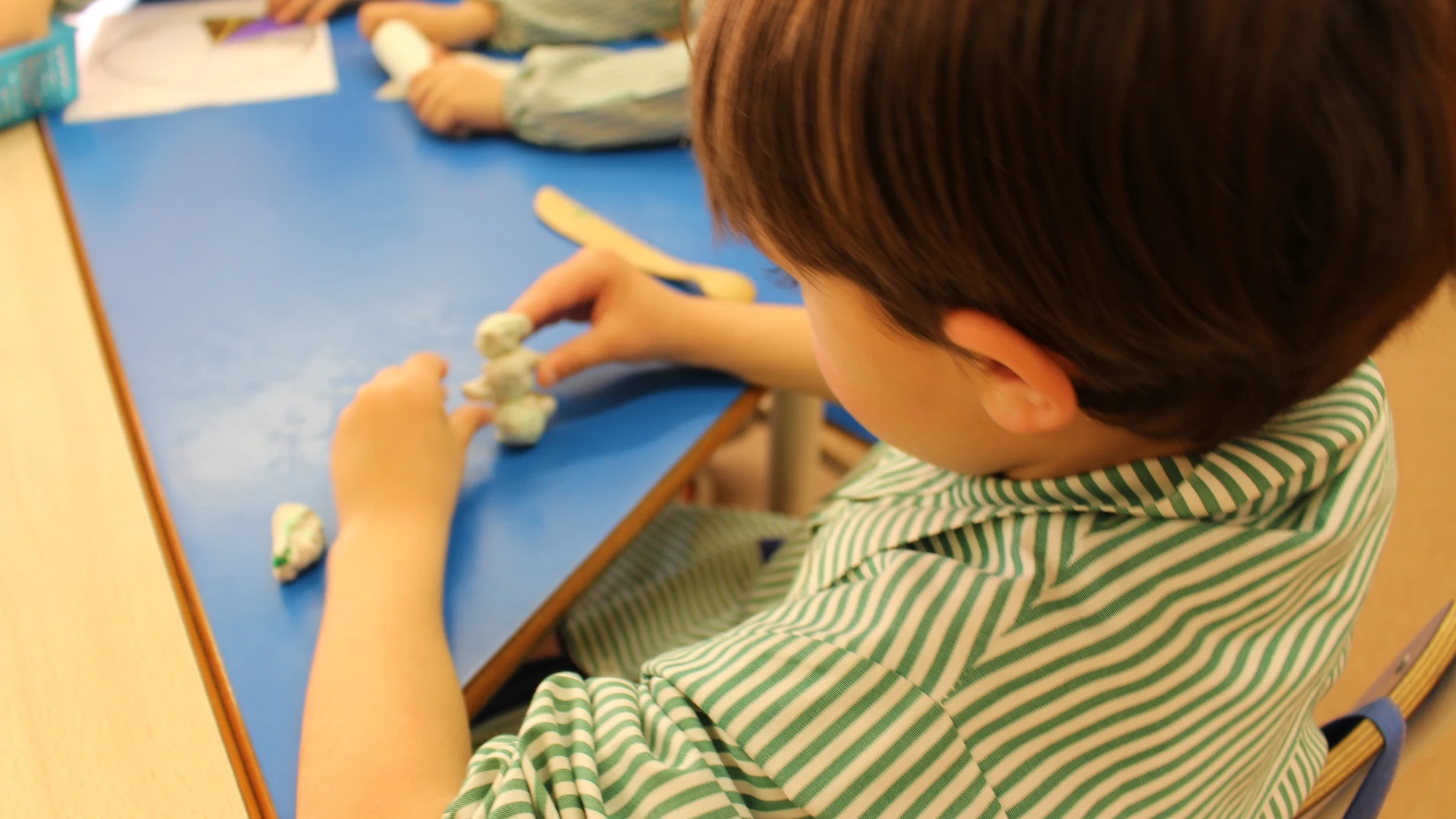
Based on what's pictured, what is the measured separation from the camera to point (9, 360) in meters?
0.61

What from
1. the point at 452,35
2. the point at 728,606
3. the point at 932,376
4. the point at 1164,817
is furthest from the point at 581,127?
the point at 1164,817

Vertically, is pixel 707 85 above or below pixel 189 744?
above

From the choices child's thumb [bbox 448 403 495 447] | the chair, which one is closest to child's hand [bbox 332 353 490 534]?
child's thumb [bbox 448 403 495 447]

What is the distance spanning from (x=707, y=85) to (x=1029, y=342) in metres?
0.16

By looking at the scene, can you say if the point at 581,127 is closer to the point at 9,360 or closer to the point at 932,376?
the point at 9,360

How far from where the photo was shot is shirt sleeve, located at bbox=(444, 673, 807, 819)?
14.4 inches

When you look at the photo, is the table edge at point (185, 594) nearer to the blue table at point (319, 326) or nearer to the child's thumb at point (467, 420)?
the blue table at point (319, 326)

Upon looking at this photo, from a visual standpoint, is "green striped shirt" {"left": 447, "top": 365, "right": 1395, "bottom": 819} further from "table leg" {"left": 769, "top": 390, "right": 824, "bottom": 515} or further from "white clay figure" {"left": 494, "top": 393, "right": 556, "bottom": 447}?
"table leg" {"left": 769, "top": 390, "right": 824, "bottom": 515}

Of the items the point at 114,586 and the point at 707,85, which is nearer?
the point at 707,85

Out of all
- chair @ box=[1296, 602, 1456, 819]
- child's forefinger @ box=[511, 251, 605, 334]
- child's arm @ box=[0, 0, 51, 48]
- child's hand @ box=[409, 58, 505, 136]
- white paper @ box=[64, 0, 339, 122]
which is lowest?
chair @ box=[1296, 602, 1456, 819]

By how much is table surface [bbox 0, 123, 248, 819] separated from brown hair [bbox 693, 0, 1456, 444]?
343 millimetres

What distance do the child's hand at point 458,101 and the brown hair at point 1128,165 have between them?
0.59m

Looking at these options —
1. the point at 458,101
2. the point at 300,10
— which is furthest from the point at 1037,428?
the point at 300,10

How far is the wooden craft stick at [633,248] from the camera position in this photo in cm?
71
